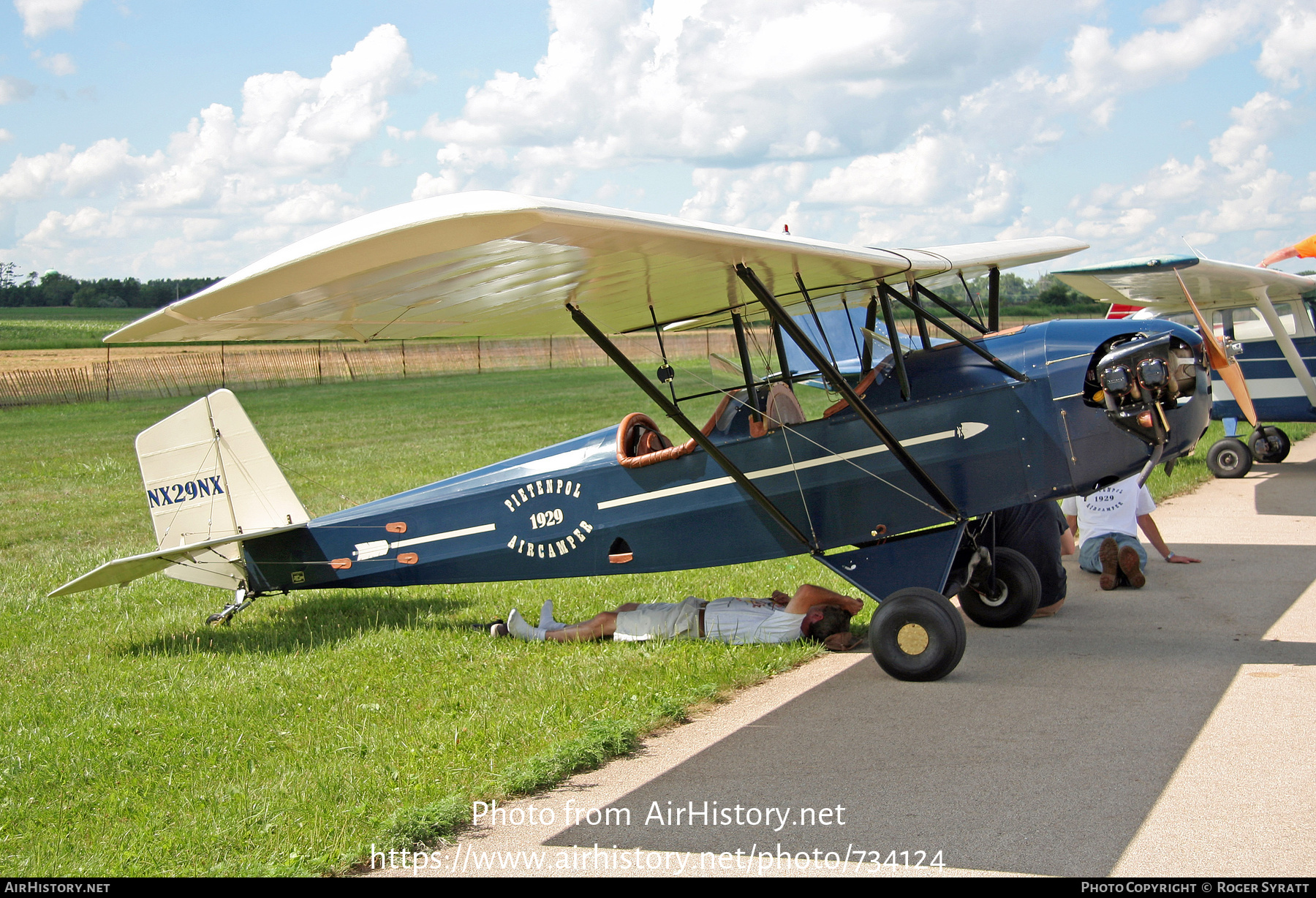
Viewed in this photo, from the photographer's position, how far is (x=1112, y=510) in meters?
7.33

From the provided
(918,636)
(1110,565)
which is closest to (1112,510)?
(1110,565)

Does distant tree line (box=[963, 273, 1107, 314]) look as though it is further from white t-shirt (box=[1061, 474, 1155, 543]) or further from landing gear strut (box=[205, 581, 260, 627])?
landing gear strut (box=[205, 581, 260, 627])

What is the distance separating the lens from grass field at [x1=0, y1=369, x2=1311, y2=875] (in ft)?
11.9

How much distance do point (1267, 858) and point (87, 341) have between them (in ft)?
210

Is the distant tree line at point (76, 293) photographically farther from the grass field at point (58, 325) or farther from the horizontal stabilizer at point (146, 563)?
the horizontal stabilizer at point (146, 563)

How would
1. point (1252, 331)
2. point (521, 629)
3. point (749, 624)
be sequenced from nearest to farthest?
point (749, 624) → point (521, 629) → point (1252, 331)

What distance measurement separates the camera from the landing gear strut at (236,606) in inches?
268

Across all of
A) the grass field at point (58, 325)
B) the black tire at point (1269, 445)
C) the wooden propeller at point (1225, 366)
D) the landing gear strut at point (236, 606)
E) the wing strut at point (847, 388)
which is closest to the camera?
the wing strut at point (847, 388)

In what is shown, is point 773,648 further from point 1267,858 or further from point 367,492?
point 367,492

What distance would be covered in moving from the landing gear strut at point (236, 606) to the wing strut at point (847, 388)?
3383 millimetres

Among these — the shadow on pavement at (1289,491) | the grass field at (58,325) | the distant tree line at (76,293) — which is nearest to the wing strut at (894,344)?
the shadow on pavement at (1289,491)

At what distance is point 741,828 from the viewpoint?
3529 millimetres

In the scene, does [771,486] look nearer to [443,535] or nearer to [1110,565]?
[443,535]

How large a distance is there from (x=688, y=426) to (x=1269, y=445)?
37.3 feet
